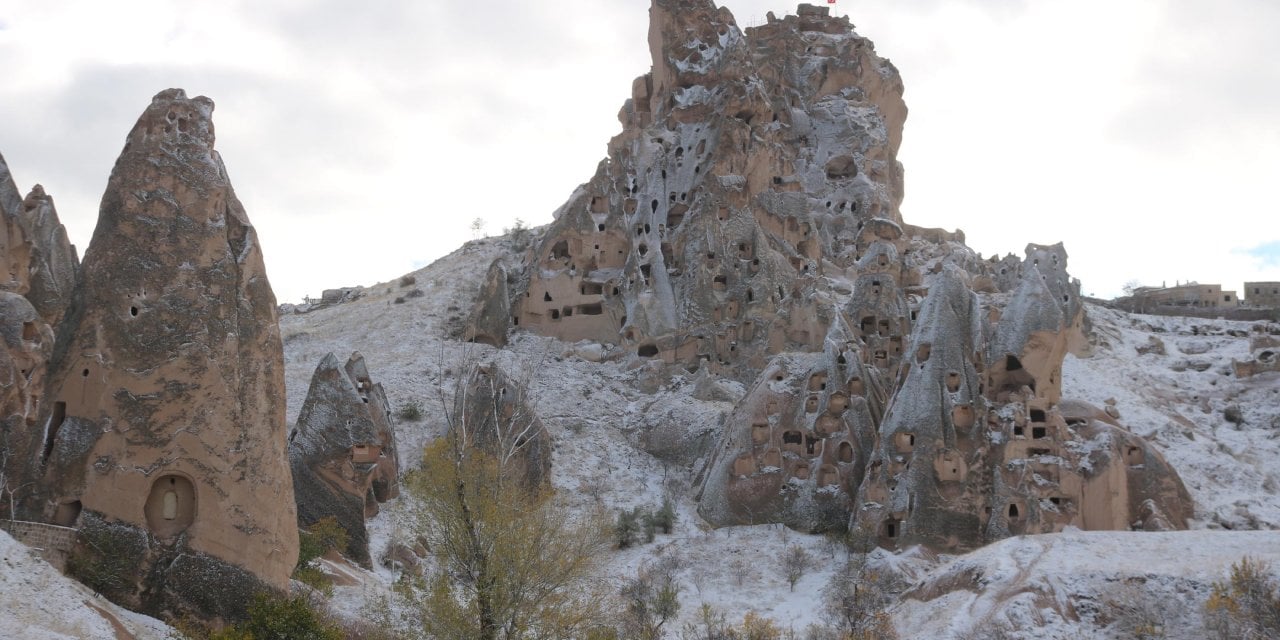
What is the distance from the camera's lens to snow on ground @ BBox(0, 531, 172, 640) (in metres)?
15.7

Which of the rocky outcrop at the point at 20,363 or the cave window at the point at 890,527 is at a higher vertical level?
the rocky outcrop at the point at 20,363

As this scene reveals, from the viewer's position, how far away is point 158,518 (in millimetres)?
19734

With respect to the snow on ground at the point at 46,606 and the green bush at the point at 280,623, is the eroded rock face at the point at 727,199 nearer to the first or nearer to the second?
the green bush at the point at 280,623

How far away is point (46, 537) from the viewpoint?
60.1 feet

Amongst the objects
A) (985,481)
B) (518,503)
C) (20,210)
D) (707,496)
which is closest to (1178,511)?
(985,481)

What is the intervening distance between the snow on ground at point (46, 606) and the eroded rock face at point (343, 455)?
14.3 meters

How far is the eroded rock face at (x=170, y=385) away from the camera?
19391 millimetres

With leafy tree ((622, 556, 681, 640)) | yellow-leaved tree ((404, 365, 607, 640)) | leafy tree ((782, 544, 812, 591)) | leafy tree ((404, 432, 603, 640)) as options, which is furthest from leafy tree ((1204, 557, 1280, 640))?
leafy tree ((782, 544, 812, 591))

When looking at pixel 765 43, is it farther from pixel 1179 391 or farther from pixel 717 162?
pixel 1179 391

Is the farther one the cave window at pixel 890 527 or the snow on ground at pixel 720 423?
the cave window at pixel 890 527

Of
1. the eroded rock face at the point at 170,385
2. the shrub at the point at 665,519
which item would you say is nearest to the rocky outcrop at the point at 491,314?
the shrub at the point at 665,519

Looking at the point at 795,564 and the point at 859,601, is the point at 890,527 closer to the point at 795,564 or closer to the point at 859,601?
the point at 795,564

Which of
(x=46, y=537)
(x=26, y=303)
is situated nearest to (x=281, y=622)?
(x=46, y=537)

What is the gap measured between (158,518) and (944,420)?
960 inches
